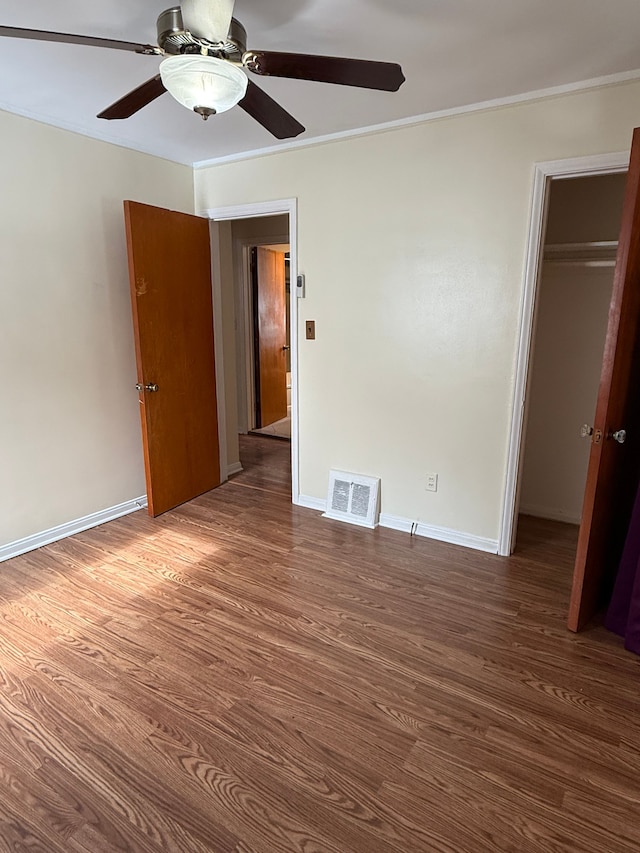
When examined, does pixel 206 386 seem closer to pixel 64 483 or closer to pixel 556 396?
pixel 64 483

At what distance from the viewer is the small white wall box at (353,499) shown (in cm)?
335

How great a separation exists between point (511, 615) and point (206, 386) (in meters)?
2.60

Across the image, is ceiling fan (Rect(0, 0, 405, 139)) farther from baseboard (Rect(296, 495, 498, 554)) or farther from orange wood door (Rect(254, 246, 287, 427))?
Result: orange wood door (Rect(254, 246, 287, 427))

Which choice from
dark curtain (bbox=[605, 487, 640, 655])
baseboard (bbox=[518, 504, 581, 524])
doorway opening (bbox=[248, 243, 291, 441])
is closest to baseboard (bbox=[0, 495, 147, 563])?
doorway opening (bbox=[248, 243, 291, 441])

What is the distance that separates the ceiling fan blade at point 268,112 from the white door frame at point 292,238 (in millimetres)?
1240

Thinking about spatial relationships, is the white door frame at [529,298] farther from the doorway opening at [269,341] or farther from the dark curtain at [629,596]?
the doorway opening at [269,341]

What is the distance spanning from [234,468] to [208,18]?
3.42 metres

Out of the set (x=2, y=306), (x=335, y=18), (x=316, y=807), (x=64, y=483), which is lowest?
(x=316, y=807)

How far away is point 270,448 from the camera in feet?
17.4

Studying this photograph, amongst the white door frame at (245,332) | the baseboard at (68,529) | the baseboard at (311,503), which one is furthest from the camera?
the white door frame at (245,332)

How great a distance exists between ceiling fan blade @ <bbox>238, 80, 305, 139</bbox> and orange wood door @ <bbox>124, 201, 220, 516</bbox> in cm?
139

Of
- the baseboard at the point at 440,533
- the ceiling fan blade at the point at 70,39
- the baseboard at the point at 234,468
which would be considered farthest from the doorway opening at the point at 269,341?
the ceiling fan blade at the point at 70,39

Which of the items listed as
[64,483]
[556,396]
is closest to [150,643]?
Answer: [64,483]

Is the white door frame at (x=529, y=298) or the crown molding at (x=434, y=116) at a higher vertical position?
the crown molding at (x=434, y=116)
